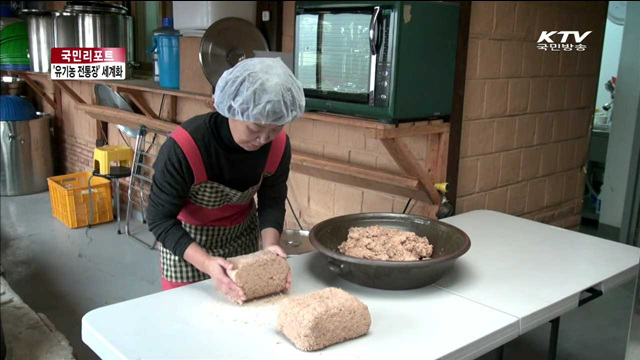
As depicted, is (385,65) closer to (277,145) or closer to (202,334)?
(277,145)

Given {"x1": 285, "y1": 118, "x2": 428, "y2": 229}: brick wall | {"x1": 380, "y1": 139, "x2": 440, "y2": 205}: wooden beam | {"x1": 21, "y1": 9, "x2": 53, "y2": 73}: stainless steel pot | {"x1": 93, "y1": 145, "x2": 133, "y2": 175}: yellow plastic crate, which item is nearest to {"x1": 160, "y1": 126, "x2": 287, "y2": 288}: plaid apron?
{"x1": 380, "y1": 139, "x2": 440, "y2": 205}: wooden beam

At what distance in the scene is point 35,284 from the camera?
3.56 m

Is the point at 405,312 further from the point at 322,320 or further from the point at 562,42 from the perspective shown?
the point at 562,42

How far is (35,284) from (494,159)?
2.86 m

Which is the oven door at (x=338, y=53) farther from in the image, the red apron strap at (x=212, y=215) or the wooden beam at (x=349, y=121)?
the red apron strap at (x=212, y=215)

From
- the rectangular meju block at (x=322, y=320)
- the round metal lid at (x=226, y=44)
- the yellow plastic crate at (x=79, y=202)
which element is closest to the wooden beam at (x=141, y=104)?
the yellow plastic crate at (x=79, y=202)

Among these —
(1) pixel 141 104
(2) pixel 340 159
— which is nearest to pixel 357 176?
(2) pixel 340 159

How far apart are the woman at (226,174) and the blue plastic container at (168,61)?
1.84 m

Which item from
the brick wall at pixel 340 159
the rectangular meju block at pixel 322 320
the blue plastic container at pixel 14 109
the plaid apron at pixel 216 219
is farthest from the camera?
the blue plastic container at pixel 14 109

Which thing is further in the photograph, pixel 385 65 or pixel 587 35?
pixel 587 35

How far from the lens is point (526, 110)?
2.71 meters

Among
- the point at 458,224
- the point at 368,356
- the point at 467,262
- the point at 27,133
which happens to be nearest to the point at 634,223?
the point at 458,224

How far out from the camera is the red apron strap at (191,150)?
5.07 feet

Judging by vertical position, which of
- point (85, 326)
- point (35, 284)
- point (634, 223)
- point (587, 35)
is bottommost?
point (35, 284)
